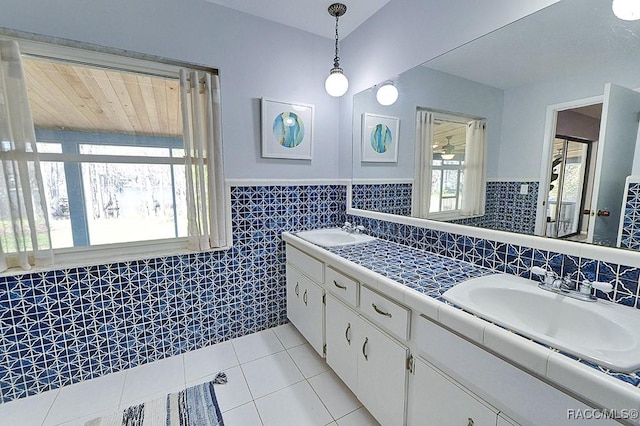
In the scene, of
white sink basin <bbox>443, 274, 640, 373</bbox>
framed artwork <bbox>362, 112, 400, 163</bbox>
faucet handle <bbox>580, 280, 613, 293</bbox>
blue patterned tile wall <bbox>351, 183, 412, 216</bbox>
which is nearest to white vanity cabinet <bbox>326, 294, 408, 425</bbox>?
white sink basin <bbox>443, 274, 640, 373</bbox>

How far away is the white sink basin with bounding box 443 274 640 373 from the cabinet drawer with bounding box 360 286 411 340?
8.1 inches

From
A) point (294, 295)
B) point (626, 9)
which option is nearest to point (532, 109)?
point (626, 9)

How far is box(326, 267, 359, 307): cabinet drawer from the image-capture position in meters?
1.39

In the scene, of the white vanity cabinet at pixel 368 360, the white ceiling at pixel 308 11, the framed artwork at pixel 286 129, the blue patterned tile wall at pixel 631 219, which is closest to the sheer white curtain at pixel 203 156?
the framed artwork at pixel 286 129

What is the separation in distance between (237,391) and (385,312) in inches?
43.7

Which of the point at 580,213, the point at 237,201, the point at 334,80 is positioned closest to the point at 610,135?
the point at 580,213

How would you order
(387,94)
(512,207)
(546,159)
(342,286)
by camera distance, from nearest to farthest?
(546,159), (512,207), (342,286), (387,94)

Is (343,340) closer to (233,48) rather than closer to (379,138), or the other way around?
(379,138)

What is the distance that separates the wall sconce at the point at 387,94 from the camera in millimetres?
1881

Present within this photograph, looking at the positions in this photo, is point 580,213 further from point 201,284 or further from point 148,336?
point 148,336

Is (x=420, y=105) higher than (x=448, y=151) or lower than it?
higher

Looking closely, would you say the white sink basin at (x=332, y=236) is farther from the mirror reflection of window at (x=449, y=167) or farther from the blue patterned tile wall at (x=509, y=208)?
the blue patterned tile wall at (x=509, y=208)

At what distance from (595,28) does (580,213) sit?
68cm

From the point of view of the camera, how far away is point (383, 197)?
2.07 m
